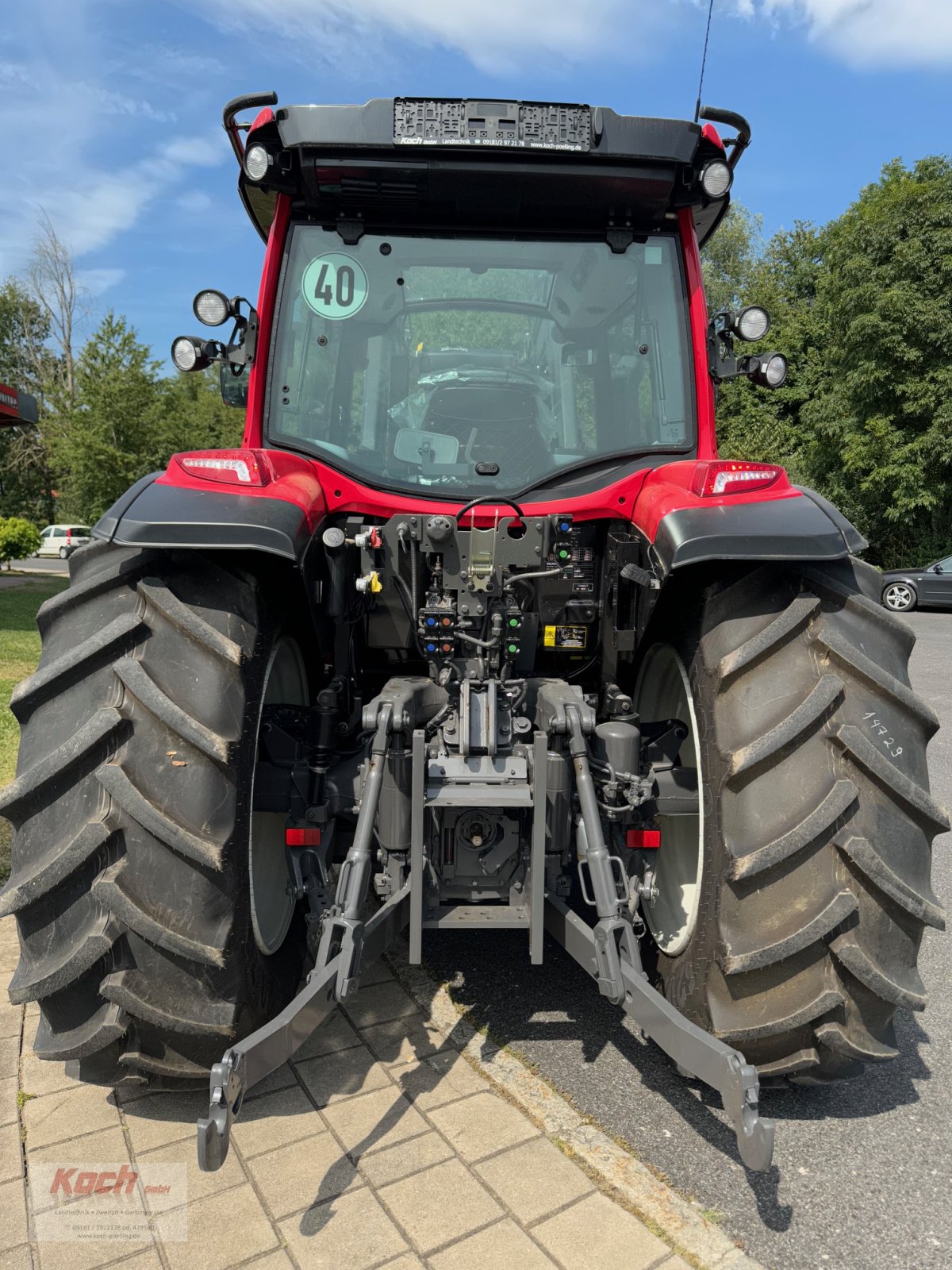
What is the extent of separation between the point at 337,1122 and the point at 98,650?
56.1 inches

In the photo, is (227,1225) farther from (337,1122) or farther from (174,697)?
(174,697)

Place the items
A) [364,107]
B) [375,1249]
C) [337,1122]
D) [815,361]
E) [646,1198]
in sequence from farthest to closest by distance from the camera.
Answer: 1. [815,361]
2. [364,107]
3. [337,1122]
4. [646,1198]
5. [375,1249]

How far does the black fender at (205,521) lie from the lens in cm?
219

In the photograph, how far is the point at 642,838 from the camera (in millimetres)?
2703

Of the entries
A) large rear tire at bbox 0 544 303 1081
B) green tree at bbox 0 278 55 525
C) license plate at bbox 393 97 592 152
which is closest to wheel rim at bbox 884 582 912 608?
license plate at bbox 393 97 592 152

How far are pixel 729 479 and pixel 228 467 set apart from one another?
1.40m

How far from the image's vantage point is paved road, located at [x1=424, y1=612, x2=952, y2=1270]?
205cm

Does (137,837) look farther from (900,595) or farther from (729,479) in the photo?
(900,595)

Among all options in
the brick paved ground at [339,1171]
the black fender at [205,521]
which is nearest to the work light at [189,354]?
the black fender at [205,521]

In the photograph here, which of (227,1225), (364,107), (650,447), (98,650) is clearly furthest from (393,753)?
(364,107)

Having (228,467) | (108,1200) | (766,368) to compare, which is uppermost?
(766,368)

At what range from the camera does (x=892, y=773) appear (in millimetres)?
2170

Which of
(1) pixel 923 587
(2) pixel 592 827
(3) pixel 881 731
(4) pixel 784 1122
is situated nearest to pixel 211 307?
(2) pixel 592 827

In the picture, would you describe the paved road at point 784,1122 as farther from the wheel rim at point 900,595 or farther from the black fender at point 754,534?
the wheel rim at point 900,595
